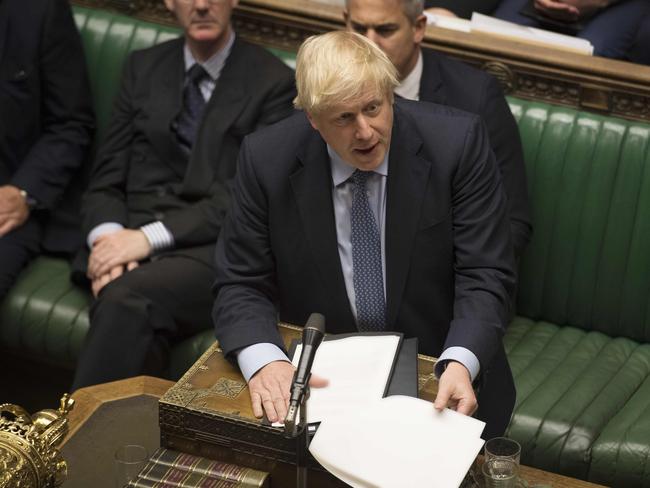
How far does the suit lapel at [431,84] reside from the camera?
345 cm

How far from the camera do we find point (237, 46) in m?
3.82

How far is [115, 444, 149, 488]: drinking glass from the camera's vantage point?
2.55 meters

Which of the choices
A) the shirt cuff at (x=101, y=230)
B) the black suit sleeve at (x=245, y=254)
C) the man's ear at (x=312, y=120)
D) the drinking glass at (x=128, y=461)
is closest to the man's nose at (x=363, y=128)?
the man's ear at (x=312, y=120)

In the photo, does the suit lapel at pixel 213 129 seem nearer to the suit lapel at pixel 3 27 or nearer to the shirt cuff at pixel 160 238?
the shirt cuff at pixel 160 238

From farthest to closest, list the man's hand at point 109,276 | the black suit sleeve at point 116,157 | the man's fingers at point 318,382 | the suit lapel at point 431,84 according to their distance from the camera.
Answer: the black suit sleeve at point 116,157, the man's hand at point 109,276, the suit lapel at point 431,84, the man's fingers at point 318,382

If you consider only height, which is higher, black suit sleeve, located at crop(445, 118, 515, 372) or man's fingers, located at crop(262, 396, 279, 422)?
black suit sleeve, located at crop(445, 118, 515, 372)

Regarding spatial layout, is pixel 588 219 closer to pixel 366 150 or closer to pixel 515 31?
pixel 515 31

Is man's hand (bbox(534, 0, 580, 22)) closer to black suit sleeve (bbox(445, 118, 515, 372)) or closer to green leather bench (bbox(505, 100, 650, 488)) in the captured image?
green leather bench (bbox(505, 100, 650, 488))

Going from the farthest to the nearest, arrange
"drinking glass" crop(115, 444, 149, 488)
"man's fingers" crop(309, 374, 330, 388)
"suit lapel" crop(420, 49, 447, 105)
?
"suit lapel" crop(420, 49, 447, 105)
"drinking glass" crop(115, 444, 149, 488)
"man's fingers" crop(309, 374, 330, 388)

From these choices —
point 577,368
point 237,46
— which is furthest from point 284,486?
point 237,46

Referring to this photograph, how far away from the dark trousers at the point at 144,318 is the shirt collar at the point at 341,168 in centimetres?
97

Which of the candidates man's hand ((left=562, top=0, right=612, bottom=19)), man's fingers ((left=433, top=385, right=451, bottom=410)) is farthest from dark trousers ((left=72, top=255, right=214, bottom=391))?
man's hand ((left=562, top=0, right=612, bottom=19))

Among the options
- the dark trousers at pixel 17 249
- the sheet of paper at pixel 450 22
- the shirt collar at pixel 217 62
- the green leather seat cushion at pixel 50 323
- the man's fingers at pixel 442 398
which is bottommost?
the green leather seat cushion at pixel 50 323

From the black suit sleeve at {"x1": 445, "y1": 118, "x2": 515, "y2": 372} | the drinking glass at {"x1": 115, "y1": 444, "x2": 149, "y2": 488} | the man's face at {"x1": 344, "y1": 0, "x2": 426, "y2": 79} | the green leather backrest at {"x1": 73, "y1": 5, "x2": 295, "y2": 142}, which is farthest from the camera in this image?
the green leather backrest at {"x1": 73, "y1": 5, "x2": 295, "y2": 142}
